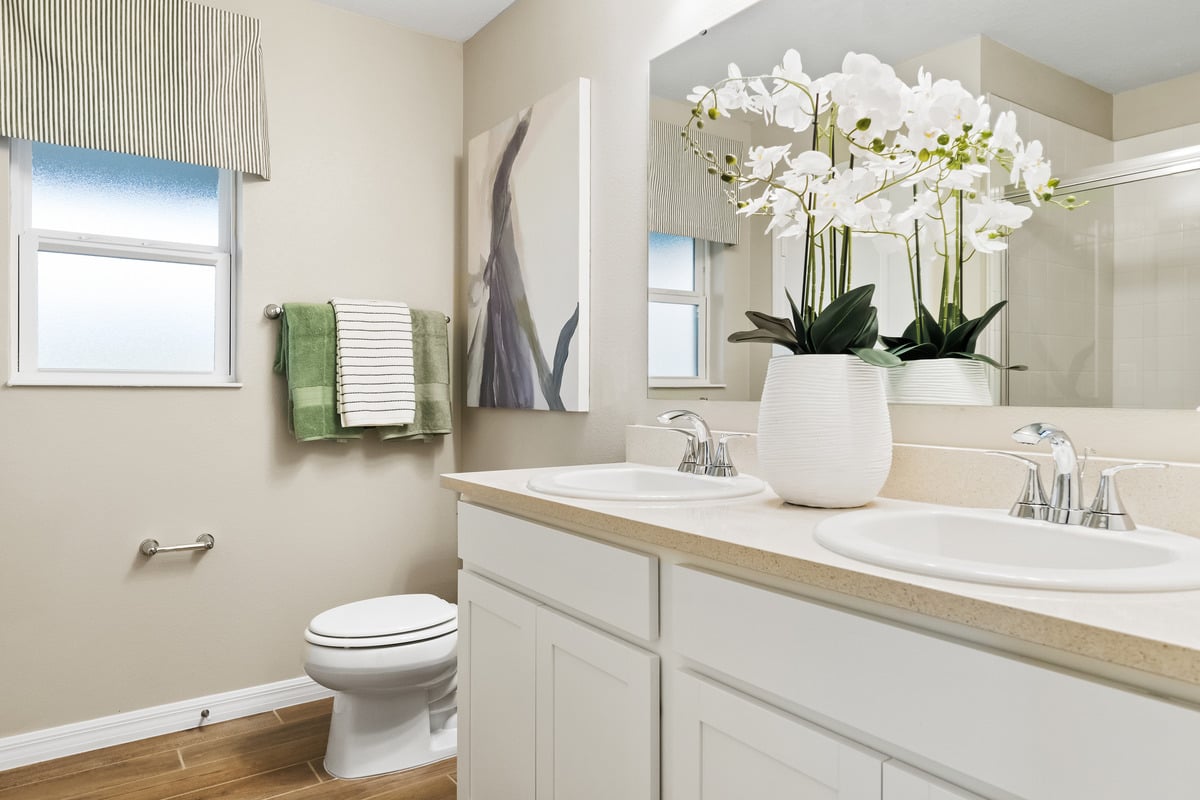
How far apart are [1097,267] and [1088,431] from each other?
0.25 m

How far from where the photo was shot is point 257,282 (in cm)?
242

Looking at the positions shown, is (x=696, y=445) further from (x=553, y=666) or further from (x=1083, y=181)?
(x=1083, y=181)

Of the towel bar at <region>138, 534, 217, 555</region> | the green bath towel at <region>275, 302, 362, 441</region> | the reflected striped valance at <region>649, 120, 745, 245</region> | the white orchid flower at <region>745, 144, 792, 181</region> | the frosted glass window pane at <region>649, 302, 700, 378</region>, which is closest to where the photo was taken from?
the white orchid flower at <region>745, 144, 792, 181</region>

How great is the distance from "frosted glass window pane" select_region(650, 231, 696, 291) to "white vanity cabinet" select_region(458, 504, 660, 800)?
2.43 ft

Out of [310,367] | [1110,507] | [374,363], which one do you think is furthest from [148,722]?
[1110,507]

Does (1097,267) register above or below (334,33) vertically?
below

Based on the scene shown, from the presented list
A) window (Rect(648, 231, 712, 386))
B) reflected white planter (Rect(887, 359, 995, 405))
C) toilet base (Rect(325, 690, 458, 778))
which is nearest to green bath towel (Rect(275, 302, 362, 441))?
toilet base (Rect(325, 690, 458, 778))

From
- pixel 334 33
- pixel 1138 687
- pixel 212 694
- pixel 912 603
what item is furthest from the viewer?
pixel 334 33

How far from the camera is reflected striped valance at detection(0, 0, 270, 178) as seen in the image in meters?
2.07

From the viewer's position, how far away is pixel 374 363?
8.19 feet

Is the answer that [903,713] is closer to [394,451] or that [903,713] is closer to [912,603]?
[912,603]

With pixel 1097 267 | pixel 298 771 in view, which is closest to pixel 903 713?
pixel 1097 267

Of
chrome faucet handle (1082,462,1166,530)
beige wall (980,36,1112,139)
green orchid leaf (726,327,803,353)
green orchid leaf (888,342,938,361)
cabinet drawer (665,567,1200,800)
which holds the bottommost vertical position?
cabinet drawer (665,567,1200,800)

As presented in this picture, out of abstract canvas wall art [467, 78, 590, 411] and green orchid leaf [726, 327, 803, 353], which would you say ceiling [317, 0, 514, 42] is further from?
green orchid leaf [726, 327, 803, 353]
